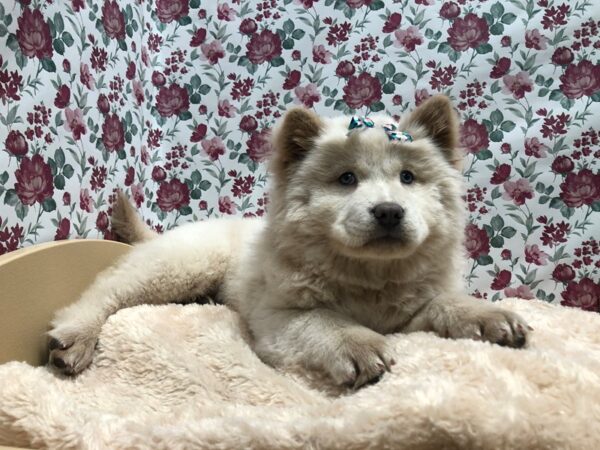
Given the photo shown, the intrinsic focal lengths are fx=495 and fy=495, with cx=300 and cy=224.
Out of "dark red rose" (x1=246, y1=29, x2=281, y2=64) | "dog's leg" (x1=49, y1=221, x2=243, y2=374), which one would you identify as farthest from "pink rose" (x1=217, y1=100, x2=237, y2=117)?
"dog's leg" (x1=49, y1=221, x2=243, y2=374)

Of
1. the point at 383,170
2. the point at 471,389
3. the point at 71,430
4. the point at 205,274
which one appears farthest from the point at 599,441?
the point at 205,274

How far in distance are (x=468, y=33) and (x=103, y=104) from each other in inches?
69.6

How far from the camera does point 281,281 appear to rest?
158 centimetres

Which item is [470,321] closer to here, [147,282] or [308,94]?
[147,282]

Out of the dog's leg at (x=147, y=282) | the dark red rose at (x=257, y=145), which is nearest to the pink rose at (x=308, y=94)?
the dark red rose at (x=257, y=145)

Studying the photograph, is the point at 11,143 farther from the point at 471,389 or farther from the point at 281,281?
the point at 471,389

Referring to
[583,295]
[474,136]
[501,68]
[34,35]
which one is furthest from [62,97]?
[583,295]

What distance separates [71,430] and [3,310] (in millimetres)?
583

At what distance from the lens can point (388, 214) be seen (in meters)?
1.40

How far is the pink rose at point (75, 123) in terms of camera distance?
6.43ft

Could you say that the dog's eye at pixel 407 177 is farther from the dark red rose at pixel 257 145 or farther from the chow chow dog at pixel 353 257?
the dark red rose at pixel 257 145

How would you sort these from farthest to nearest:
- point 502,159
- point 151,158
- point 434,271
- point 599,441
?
point 151,158 → point 502,159 → point 434,271 → point 599,441

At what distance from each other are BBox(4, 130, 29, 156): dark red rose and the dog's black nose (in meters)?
1.22

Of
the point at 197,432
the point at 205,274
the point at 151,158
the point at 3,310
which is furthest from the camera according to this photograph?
the point at 151,158
